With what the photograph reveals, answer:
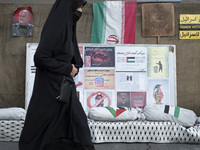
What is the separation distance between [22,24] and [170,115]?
3080 millimetres

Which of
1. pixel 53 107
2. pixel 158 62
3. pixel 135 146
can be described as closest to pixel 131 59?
pixel 158 62

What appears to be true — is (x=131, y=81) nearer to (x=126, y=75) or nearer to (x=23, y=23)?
(x=126, y=75)

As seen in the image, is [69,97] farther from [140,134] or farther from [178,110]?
[178,110]

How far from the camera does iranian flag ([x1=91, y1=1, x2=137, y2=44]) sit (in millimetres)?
4871

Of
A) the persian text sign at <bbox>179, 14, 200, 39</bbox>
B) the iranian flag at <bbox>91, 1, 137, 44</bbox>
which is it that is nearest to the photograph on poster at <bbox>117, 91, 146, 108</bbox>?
the iranian flag at <bbox>91, 1, 137, 44</bbox>

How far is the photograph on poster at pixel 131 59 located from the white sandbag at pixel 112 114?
1.02 m

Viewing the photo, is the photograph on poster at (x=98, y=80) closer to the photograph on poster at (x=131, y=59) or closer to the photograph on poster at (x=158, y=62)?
the photograph on poster at (x=131, y=59)

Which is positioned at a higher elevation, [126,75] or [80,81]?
[126,75]

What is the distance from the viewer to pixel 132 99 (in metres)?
4.73

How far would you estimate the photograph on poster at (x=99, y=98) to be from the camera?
15.5 feet

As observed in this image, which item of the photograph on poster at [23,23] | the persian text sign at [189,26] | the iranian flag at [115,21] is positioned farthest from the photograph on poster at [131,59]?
the photograph on poster at [23,23]

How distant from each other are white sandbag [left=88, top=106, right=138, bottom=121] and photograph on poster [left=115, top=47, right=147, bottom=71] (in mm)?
1024

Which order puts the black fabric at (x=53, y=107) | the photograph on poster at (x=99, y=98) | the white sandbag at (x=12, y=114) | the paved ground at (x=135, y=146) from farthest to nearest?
1. the photograph on poster at (x=99, y=98)
2. the white sandbag at (x=12, y=114)
3. the paved ground at (x=135, y=146)
4. the black fabric at (x=53, y=107)

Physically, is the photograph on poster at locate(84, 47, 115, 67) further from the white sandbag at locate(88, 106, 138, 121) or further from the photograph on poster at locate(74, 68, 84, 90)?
the white sandbag at locate(88, 106, 138, 121)
